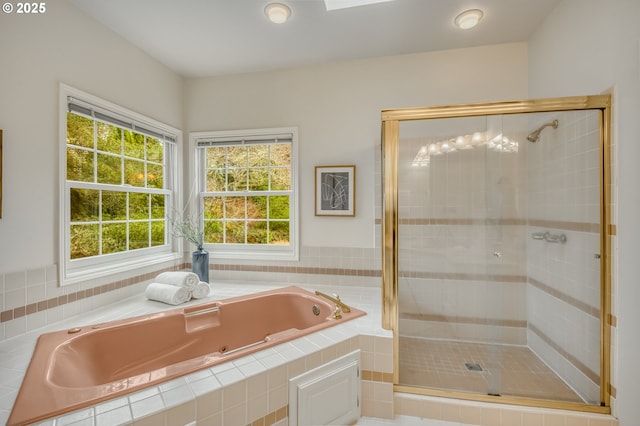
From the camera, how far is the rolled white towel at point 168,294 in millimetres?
2029

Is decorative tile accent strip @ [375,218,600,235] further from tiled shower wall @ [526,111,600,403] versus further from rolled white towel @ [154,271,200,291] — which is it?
rolled white towel @ [154,271,200,291]

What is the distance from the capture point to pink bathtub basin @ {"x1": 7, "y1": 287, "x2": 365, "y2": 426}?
1055 millimetres

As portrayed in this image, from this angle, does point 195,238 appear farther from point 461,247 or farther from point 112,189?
point 461,247

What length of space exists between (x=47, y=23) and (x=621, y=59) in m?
3.08

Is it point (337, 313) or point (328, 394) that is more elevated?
point (337, 313)

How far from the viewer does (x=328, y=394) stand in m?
1.46

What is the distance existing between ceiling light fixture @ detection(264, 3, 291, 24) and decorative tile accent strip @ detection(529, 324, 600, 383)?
8.28 ft

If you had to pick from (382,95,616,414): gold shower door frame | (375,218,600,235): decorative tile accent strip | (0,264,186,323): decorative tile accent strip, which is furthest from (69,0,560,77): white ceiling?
(0,264,186,323): decorative tile accent strip

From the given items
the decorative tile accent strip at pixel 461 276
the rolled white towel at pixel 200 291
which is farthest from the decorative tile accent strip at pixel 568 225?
the rolled white towel at pixel 200 291

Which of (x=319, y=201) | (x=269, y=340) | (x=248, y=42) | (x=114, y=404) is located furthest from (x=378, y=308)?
(x=248, y=42)

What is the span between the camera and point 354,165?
249 centimetres

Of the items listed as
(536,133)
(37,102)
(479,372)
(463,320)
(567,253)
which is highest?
(37,102)

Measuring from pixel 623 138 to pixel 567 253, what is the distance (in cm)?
68

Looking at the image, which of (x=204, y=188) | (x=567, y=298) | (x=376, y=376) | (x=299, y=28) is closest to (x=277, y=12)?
(x=299, y=28)
